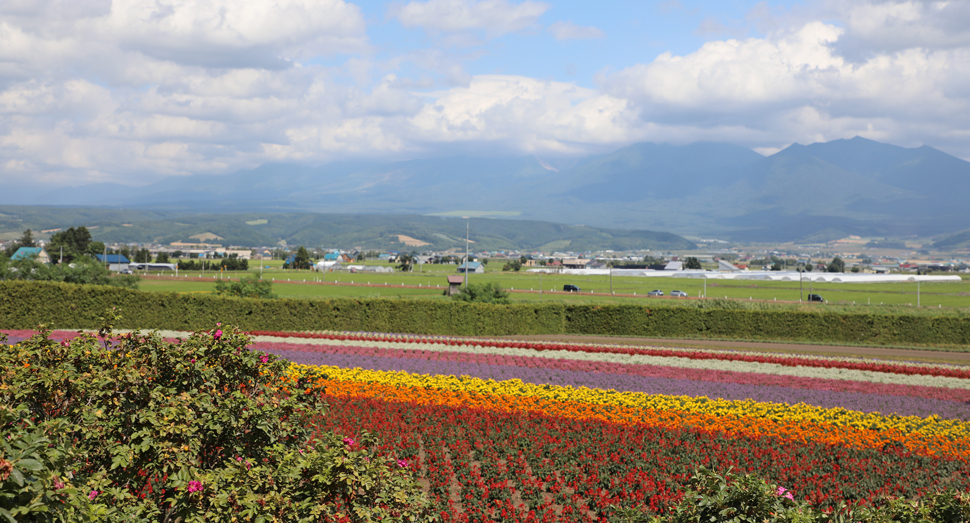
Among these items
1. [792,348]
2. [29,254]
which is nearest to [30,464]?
[792,348]

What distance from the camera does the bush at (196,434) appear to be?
495 cm

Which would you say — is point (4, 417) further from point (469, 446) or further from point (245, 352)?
point (469, 446)

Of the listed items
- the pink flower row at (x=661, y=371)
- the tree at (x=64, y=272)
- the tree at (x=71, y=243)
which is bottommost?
the pink flower row at (x=661, y=371)

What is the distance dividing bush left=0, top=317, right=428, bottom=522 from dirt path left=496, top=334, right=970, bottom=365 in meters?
25.8

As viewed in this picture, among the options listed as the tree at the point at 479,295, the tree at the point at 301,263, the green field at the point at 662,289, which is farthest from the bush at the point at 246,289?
the tree at the point at 301,263

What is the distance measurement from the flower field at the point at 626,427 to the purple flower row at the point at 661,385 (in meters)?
0.07

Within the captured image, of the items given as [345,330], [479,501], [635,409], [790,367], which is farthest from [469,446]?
[345,330]

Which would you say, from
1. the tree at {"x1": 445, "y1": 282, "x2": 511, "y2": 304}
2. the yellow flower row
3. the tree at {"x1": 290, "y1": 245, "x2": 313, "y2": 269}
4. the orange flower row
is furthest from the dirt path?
the tree at {"x1": 290, "y1": 245, "x2": 313, "y2": 269}

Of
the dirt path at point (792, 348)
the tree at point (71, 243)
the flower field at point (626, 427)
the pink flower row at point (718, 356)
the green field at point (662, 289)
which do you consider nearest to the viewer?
the flower field at point (626, 427)

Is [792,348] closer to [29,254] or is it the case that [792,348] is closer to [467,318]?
[467,318]

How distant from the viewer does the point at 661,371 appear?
21.2 metres

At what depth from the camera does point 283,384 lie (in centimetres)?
602

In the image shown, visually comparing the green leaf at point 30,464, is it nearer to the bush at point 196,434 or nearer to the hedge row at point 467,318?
the bush at point 196,434

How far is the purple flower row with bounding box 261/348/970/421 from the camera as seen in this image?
16781mm
